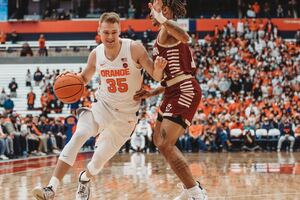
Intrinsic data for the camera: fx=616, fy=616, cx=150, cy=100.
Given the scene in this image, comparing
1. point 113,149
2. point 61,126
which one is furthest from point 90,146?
point 113,149

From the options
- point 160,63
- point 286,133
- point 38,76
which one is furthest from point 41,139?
point 160,63

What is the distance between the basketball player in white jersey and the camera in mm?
5961

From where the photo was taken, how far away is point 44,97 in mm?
21875

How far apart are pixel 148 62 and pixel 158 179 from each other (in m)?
3.81

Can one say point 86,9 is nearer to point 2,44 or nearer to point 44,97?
point 2,44

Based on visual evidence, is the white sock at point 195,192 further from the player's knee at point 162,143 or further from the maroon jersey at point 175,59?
the maroon jersey at point 175,59

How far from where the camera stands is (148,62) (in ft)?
19.7

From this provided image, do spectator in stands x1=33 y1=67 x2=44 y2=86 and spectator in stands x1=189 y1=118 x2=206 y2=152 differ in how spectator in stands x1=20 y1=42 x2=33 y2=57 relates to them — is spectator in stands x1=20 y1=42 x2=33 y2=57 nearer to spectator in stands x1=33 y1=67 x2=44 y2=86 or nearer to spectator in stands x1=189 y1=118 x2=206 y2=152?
spectator in stands x1=33 y1=67 x2=44 y2=86

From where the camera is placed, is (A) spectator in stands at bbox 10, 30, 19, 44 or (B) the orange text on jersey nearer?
(B) the orange text on jersey

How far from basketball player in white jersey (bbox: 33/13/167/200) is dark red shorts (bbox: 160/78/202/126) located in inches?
9.0

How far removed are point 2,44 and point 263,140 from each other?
15.1m

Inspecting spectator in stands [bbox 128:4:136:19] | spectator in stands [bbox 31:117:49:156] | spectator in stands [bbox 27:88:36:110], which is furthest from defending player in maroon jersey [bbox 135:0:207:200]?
spectator in stands [bbox 128:4:136:19]

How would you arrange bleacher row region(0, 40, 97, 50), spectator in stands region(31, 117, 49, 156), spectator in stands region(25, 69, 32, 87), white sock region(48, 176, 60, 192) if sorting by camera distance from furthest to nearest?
bleacher row region(0, 40, 97, 50) < spectator in stands region(25, 69, 32, 87) < spectator in stands region(31, 117, 49, 156) < white sock region(48, 176, 60, 192)

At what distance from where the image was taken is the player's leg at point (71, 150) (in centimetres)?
556
